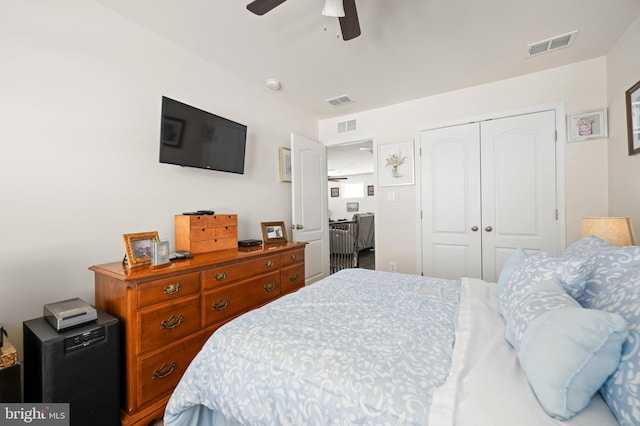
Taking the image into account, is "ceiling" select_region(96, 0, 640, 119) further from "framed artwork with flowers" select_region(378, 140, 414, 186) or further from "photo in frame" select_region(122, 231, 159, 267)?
"photo in frame" select_region(122, 231, 159, 267)

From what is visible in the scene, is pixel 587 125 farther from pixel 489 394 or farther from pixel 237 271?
pixel 237 271

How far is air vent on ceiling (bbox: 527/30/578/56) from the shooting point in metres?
2.16

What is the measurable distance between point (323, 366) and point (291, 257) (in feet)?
5.70

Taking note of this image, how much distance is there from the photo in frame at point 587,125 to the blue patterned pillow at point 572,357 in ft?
9.09

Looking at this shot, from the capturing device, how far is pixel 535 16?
190 centimetres

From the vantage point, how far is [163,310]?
154 centimetres

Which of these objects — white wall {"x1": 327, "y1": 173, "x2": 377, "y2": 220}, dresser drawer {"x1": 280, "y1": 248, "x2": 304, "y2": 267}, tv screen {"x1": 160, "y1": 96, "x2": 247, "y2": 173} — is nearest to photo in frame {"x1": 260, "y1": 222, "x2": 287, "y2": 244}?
dresser drawer {"x1": 280, "y1": 248, "x2": 304, "y2": 267}

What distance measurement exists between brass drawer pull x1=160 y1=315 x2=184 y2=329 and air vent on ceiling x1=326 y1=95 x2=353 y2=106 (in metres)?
2.82

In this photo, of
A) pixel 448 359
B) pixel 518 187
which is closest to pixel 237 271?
pixel 448 359

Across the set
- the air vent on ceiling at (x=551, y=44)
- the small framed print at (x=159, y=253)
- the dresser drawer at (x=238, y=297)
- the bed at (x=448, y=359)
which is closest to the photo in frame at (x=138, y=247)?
the small framed print at (x=159, y=253)

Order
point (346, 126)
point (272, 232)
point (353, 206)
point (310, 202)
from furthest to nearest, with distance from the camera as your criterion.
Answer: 1. point (353, 206)
2. point (346, 126)
3. point (310, 202)
4. point (272, 232)

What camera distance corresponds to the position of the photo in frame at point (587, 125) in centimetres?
246

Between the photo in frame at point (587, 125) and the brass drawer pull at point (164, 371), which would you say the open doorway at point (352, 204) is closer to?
the photo in frame at point (587, 125)

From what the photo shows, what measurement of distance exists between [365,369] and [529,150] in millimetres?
3076
